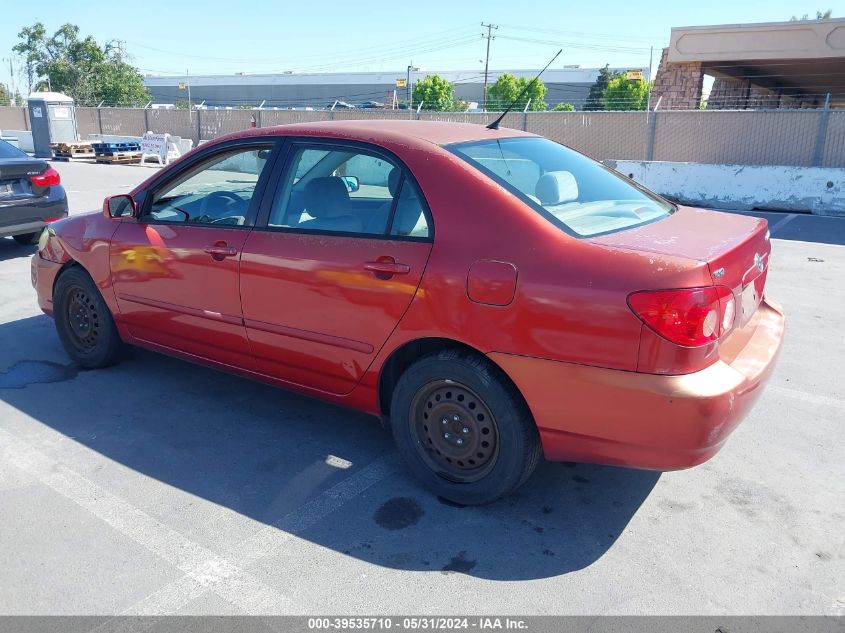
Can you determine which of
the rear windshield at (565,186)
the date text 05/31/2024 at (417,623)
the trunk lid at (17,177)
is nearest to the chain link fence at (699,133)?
the trunk lid at (17,177)

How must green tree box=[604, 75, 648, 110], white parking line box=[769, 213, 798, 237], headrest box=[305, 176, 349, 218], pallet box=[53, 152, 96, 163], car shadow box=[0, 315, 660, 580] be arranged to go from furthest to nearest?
green tree box=[604, 75, 648, 110] → pallet box=[53, 152, 96, 163] → white parking line box=[769, 213, 798, 237] → headrest box=[305, 176, 349, 218] → car shadow box=[0, 315, 660, 580]

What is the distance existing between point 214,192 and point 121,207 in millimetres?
665

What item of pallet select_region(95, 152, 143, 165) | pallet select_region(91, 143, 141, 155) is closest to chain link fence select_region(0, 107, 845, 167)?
pallet select_region(95, 152, 143, 165)

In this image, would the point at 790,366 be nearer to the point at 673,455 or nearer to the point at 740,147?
the point at 673,455

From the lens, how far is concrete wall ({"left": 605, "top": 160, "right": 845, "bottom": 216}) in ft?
43.1

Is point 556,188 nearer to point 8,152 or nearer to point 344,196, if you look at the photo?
point 344,196

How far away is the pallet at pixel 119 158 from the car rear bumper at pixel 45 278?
18974mm

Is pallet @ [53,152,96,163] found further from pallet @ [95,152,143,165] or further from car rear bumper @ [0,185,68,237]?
car rear bumper @ [0,185,68,237]

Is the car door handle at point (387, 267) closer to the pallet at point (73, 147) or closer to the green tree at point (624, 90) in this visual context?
the pallet at point (73, 147)

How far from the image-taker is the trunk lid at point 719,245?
2.84 metres

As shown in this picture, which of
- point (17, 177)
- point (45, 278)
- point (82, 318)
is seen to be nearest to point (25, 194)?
point (17, 177)

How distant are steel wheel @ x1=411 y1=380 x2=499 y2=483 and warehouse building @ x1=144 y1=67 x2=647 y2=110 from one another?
85652 millimetres

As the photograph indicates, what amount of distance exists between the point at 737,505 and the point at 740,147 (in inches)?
554

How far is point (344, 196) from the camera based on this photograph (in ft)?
12.1
